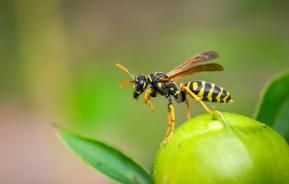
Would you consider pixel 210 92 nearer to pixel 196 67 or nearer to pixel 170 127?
pixel 196 67

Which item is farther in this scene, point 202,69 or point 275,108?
point 202,69

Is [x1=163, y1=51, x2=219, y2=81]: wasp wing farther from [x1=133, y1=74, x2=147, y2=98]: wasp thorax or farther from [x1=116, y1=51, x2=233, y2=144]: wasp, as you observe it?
[x1=133, y1=74, x2=147, y2=98]: wasp thorax

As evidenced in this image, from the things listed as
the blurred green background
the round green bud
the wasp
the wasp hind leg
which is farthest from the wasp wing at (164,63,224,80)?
the blurred green background

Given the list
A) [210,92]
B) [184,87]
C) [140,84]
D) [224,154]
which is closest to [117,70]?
[140,84]

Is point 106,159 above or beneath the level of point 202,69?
beneath

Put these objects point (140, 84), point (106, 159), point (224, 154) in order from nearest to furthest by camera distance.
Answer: point (224, 154) → point (106, 159) → point (140, 84)

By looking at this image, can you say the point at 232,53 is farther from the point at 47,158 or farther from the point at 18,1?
the point at 47,158

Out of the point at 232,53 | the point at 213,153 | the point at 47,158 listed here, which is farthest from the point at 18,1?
the point at 47,158
